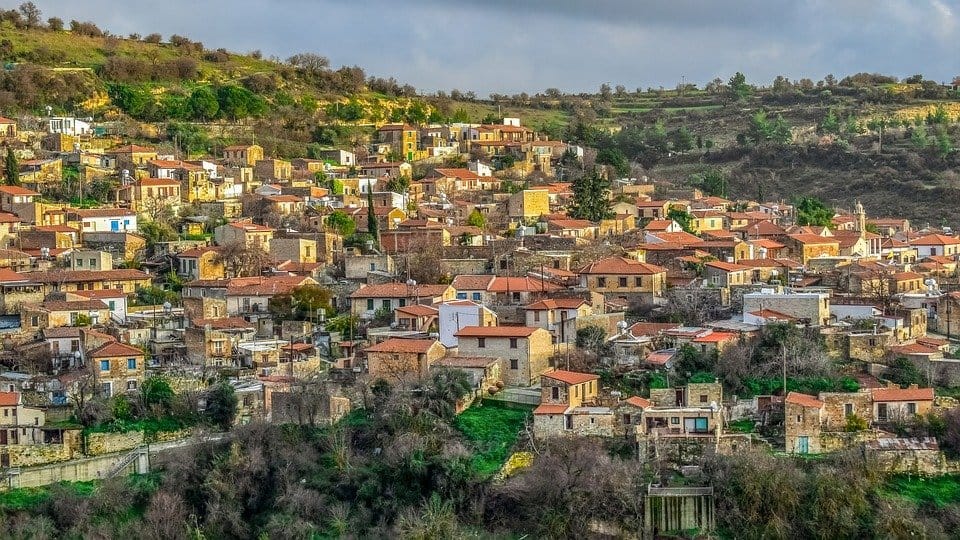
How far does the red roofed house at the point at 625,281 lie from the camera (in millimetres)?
34000

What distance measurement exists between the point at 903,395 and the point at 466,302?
29.8ft

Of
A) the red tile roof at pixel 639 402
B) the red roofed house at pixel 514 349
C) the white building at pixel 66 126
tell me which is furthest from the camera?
the white building at pixel 66 126

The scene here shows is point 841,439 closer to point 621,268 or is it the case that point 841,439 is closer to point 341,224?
point 621,268

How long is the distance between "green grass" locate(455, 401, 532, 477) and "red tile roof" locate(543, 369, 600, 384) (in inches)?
32.5

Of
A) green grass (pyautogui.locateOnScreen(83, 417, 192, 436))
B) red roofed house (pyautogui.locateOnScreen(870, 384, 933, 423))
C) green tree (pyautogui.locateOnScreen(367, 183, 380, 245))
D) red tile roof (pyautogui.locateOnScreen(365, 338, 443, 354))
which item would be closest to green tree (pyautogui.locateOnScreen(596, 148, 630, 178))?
green tree (pyautogui.locateOnScreen(367, 183, 380, 245))

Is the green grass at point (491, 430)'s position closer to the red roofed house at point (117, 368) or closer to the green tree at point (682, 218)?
the red roofed house at point (117, 368)

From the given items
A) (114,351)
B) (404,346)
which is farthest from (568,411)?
(114,351)

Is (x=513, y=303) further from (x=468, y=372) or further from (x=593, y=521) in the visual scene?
(x=593, y=521)

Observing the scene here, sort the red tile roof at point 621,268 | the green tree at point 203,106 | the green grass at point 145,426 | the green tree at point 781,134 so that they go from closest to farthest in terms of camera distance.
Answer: the green grass at point 145,426 → the red tile roof at point 621,268 → the green tree at point 203,106 → the green tree at point 781,134

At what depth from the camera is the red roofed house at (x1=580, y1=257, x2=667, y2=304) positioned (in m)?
34.0

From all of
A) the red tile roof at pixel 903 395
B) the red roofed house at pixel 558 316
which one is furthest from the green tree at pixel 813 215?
the red tile roof at pixel 903 395

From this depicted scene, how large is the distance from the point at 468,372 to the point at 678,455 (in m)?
4.69

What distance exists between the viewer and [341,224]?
1633 inches

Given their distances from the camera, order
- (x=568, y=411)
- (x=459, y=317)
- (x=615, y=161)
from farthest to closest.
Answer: (x=615, y=161)
(x=459, y=317)
(x=568, y=411)
